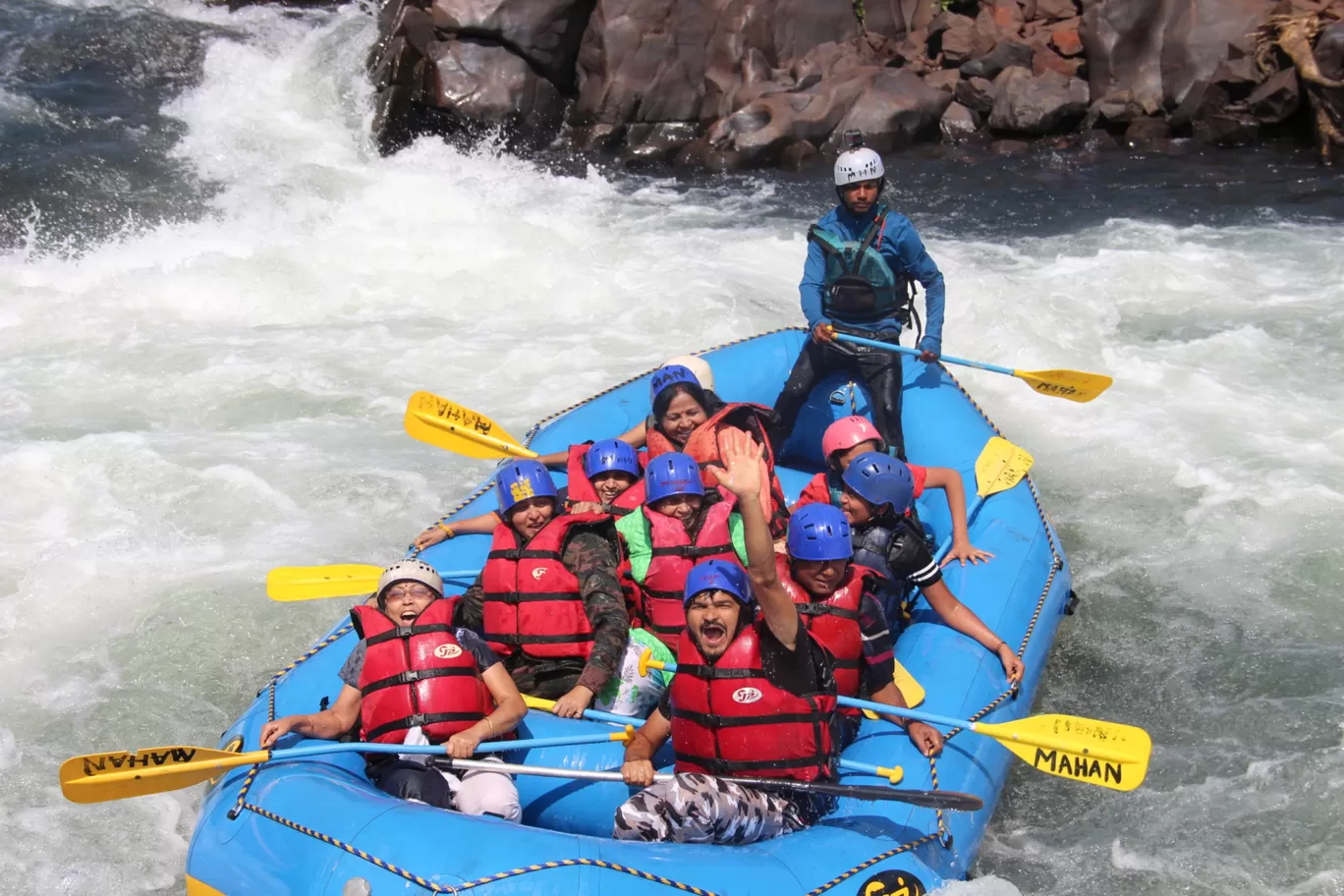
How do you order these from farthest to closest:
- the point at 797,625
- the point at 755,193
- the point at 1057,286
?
the point at 755,193
the point at 1057,286
the point at 797,625

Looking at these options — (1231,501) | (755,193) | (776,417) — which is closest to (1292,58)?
(755,193)

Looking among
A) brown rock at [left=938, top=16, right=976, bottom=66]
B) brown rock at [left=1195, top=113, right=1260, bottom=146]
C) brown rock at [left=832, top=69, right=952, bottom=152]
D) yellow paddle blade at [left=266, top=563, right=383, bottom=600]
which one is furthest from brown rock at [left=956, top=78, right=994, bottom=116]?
yellow paddle blade at [left=266, top=563, right=383, bottom=600]

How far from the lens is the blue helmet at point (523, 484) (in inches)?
165

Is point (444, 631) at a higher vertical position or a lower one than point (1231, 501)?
higher

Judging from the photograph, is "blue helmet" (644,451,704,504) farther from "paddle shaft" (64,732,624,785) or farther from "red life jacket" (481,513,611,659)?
"paddle shaft" (64,732,624,785)

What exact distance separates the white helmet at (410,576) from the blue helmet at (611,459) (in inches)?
36.3

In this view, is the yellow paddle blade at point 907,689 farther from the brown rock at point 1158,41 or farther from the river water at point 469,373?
the brown rock at point 1158,41

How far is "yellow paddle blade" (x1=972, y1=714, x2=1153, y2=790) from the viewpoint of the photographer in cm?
374

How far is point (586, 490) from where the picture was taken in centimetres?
470

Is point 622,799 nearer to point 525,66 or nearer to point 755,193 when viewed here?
point 755,193

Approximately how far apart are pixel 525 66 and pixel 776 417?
6529mm

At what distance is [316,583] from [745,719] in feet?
5.87

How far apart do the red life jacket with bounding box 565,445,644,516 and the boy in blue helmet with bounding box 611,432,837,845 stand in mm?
A: 1057

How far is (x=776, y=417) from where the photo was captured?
17.5 ft
